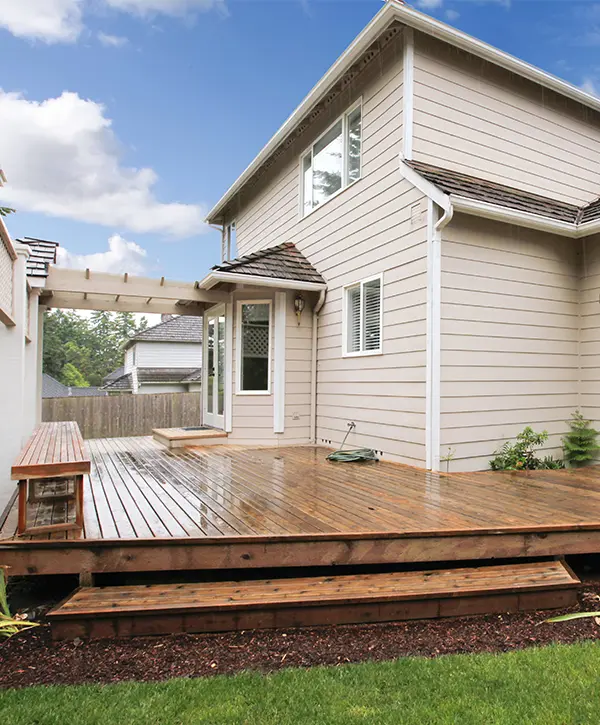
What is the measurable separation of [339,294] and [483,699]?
18.9 ft

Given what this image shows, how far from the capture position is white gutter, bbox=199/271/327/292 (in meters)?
7.07

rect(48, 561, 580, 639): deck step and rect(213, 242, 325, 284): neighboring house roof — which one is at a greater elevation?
rect(213, 242, 325, 284): neighboring house roof

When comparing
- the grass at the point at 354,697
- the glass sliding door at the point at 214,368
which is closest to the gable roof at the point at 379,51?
the glass sliding door at the point at 214,368

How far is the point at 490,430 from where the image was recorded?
5.87 meters

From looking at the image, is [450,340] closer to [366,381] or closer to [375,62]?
[366,381]

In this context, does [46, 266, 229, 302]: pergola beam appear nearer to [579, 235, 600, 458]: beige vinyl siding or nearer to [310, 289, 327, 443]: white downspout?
[310, 289, 327, 443]: white downspout

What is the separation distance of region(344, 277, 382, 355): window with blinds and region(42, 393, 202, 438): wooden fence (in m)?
7.16

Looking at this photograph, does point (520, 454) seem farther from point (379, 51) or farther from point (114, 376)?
point (114, 376)

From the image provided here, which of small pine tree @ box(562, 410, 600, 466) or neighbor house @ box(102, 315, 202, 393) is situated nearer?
small pine tree @ box(562, 410, 600, 466)

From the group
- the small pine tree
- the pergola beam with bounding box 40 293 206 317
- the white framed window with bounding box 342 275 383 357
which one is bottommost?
the small pine tree

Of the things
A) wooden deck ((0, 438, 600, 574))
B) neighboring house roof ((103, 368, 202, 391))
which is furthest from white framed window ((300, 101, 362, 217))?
neighboring house roof ((103, 368, 202, 391))

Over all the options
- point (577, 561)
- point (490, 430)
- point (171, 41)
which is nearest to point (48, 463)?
point (577, 561)

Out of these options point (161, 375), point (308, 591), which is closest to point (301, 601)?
point (308, 591)

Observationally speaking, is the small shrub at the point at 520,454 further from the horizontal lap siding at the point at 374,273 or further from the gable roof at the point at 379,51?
the gable roof at the point at 379,51
